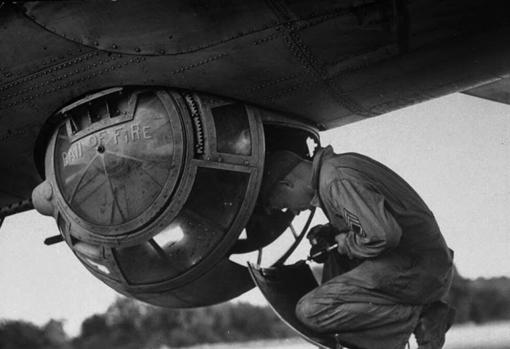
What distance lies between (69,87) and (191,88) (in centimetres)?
79

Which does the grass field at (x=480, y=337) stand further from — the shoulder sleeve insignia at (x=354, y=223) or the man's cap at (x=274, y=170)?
the man's cap at (x=274, y=170)

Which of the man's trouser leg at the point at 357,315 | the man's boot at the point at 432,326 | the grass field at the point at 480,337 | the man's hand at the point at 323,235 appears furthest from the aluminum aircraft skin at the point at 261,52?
the grass field at the point at 480,337

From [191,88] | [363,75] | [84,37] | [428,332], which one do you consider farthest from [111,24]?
[428,332]

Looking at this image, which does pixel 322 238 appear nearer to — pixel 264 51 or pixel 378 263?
pixel 378 263

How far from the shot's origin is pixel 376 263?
12.0 feet

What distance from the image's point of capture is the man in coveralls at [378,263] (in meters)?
3.60

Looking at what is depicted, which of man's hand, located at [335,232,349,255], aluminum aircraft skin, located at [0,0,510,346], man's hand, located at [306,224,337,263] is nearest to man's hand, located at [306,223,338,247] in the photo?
man's hand, located at [306,224,337,263]

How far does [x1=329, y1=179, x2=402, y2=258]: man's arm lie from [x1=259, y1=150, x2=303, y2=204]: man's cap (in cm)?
52

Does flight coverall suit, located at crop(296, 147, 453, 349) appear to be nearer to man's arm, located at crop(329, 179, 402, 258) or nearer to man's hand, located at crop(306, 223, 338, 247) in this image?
man's arm, located at crop(329, 179, 402, 258)

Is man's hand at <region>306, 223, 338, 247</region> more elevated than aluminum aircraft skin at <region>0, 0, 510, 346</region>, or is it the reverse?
aluminum aircraft skin at <region>0, 0, 510, 346</region>

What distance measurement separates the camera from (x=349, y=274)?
3713 millimetres

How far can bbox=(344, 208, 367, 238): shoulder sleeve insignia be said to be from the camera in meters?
3.57

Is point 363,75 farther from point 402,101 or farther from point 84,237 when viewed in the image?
point 84,237

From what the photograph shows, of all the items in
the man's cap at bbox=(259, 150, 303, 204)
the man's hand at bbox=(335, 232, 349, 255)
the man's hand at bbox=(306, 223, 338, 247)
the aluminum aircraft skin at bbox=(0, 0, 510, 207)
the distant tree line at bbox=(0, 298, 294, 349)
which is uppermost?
the aluminum aircraft skin at bbox=(0, 0, 510, 207)
